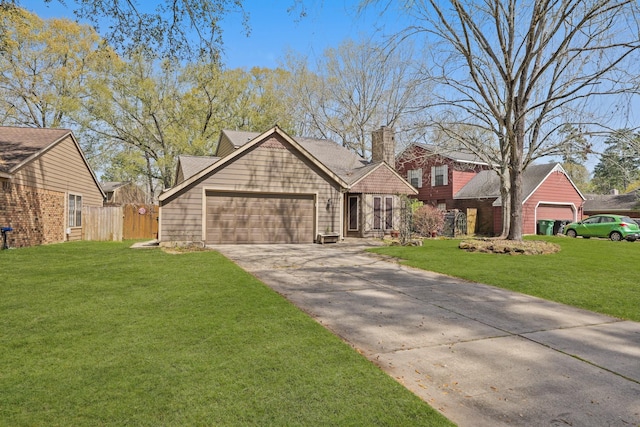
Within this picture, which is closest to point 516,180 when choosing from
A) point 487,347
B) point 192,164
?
point 487,347

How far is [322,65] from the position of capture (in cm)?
3312

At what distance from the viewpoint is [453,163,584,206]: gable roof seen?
25.3 m

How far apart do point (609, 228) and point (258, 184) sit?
1921 cm

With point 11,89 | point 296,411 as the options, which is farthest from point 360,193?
point 11,89

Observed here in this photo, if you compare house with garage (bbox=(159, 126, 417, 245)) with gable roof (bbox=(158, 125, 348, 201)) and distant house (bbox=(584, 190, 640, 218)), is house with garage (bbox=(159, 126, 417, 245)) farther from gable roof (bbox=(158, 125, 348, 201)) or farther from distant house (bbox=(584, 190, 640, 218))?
distant house (bbox=(584, 190, 640, 218))

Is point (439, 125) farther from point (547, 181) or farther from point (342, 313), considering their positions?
point (547, 181)

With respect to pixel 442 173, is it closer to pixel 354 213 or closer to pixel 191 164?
pixel 354 213

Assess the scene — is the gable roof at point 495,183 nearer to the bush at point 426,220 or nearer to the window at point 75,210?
the bush at point 426,220

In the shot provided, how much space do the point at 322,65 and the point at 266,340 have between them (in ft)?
106

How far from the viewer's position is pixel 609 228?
20.6m

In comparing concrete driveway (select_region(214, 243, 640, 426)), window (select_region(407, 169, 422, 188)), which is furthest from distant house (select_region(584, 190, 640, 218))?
concrete driveway (select_region(214, 243, 640, 426))

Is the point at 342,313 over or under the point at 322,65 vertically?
under

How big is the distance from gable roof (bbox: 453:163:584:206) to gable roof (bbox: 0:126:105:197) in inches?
979

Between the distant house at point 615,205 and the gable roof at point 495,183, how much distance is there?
835 cm
